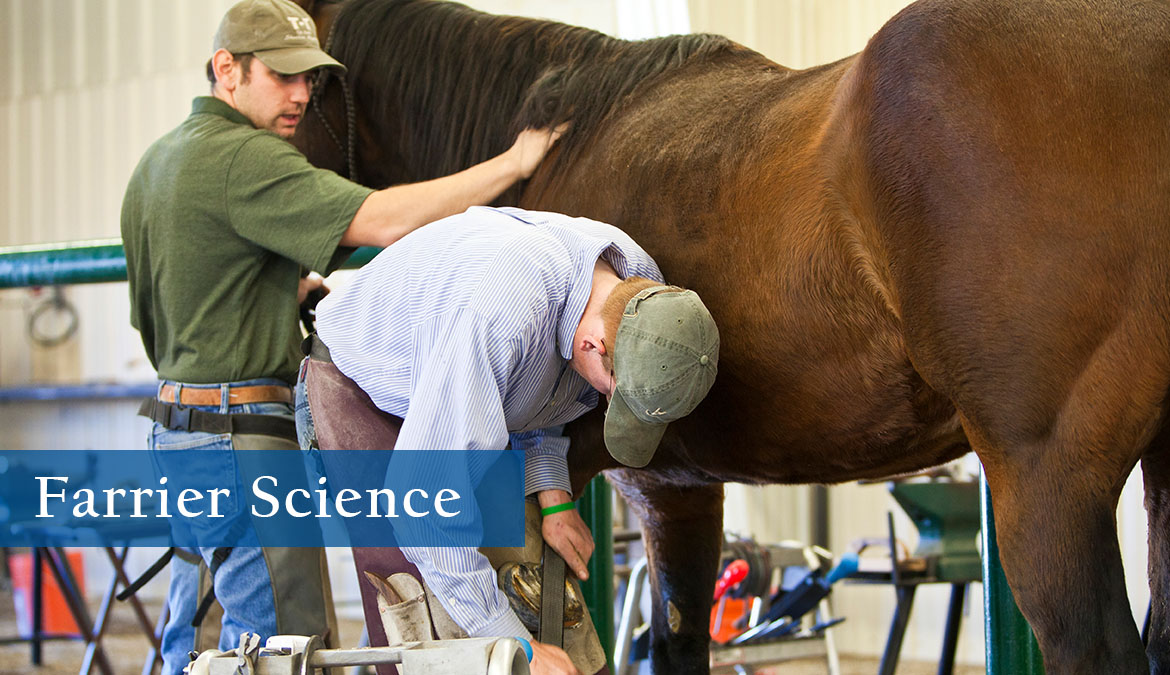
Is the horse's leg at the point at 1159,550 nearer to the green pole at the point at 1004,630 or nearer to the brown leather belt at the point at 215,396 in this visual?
the green pole at the point at 1004,630

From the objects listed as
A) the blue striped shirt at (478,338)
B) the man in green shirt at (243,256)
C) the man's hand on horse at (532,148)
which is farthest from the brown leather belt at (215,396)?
the man's hand on horse at (532,148)

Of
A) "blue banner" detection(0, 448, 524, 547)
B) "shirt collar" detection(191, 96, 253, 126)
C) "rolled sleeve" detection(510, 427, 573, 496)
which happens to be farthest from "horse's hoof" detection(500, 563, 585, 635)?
"shirt collar" detection(191, 96, 253, 126)

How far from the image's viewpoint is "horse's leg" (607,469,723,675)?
2312 millimetres

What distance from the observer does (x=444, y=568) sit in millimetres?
1498

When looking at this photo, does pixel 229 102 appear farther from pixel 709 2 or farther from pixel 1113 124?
pixel 709 2

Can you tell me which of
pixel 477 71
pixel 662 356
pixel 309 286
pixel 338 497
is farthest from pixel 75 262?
pixel 662 356

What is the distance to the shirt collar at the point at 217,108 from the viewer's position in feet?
6.89

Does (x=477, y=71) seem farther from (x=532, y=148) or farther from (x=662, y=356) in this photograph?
(x=662, y=356)

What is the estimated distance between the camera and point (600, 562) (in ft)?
8.49

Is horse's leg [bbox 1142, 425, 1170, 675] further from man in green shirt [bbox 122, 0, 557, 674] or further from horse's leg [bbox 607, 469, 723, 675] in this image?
man in green shirt [bbox 122, 0, 557, 674]

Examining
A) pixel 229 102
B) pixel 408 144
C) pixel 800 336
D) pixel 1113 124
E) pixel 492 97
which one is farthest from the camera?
pixel 408 144

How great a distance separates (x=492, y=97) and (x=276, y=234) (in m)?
0.60

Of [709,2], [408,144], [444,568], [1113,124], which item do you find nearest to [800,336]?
[1113,124]

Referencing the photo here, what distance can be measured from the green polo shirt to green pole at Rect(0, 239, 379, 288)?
0.42 metres
